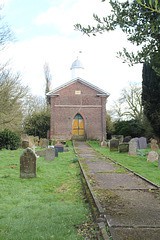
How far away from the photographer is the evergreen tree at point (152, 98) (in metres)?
20.5

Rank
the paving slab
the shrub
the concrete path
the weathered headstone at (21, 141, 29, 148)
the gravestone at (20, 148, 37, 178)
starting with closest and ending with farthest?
the paving slab → the concrete path → the gravestone at (20, 148, 37, 178) → the shrub → the weathered headstone at (21, 141, 29, 148)

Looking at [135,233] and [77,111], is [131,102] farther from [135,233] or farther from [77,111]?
[135,233]

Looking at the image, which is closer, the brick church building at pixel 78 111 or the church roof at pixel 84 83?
the brick church building at pixel 78 111

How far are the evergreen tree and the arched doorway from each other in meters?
8.43

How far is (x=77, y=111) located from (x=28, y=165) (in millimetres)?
19405

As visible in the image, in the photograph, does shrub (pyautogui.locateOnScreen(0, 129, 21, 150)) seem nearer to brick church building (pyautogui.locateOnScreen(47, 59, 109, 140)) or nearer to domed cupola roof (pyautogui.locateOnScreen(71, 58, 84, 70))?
brick church building (pyautogui.locateOnScreen(47, 59, 109, 140))

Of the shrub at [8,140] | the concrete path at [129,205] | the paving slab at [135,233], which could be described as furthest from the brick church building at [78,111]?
the paving slab at [135,233]

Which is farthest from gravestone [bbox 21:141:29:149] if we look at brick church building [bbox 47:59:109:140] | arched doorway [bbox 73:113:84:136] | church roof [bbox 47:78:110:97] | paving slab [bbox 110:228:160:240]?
paving slab [bbox 110:228:160:240]

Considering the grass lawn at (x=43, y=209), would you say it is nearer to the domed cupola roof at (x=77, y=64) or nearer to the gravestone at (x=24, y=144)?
the gravestone at (x=24, y=144)

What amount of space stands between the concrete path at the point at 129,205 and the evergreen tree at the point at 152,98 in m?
14.1

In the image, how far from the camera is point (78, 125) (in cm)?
2686

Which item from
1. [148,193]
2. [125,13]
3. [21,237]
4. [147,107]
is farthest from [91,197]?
[147,107]

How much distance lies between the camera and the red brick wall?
86.6 ft

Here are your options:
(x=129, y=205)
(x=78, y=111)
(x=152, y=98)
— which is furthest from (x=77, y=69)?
(x=129, y=205)
